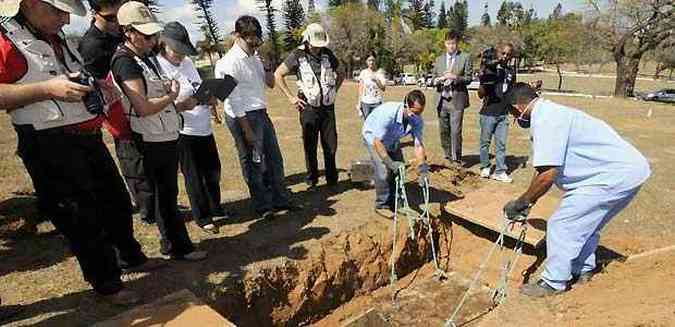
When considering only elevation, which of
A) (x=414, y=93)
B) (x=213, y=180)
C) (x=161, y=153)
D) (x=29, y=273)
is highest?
(x=414, y=93)

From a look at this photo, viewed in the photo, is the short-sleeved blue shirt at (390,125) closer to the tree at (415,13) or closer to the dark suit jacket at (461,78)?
the dark suit jacket at (461,78)

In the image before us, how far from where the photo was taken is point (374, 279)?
4.67m

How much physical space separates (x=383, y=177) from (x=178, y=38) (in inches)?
100

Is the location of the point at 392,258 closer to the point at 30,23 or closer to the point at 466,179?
the point at 466,179

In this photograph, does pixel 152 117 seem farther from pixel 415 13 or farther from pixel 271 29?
pixel 415 13

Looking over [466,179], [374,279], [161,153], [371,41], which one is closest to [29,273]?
[161,153]

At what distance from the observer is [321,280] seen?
4.16 m

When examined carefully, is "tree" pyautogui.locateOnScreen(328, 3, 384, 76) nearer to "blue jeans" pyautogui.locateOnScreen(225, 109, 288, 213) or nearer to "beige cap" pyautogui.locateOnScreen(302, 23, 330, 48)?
"beige cap" pyautogui.locateOnScreen(302, 23, 330, 48)

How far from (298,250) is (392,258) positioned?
1.14 metres

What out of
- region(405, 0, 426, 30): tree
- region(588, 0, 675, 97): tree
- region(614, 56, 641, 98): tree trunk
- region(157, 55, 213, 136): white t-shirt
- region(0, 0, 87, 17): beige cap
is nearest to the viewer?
region(0, 0, 87, 17): beige cap

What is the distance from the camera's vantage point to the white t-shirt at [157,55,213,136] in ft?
12.2

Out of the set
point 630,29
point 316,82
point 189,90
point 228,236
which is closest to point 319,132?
point 316,82

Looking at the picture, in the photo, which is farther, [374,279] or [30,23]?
[374,279]

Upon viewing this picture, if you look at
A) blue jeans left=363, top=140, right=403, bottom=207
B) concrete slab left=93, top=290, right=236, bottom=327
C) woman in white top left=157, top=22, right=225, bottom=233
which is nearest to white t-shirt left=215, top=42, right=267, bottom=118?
woman in white top left=157, top=22, right=225, bottom=233
